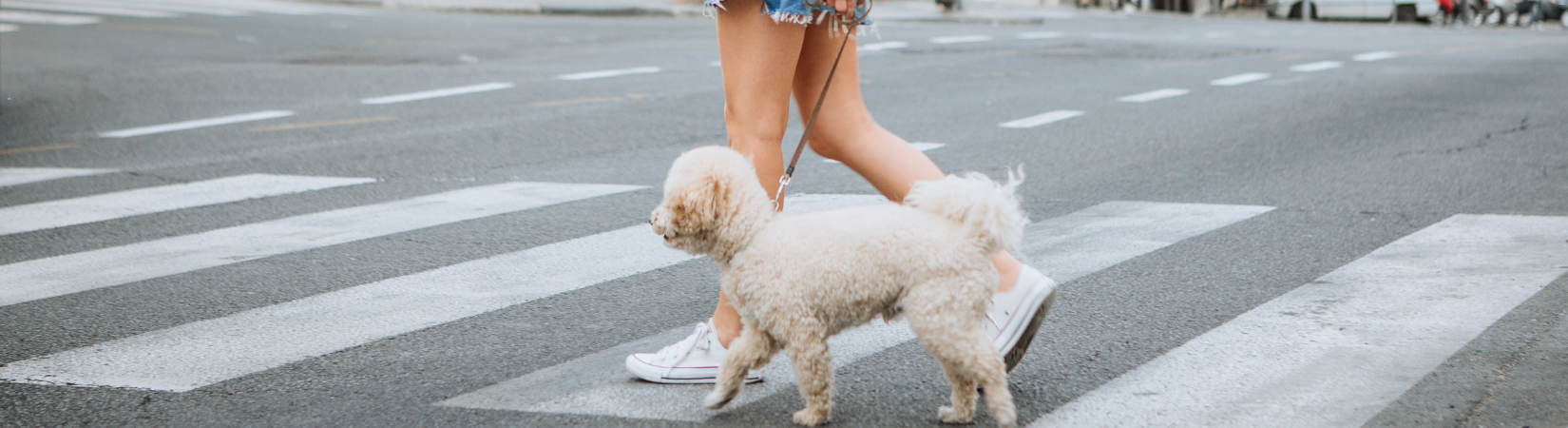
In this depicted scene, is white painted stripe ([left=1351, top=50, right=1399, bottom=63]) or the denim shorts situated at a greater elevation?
the denim shorts

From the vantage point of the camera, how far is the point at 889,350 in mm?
3445

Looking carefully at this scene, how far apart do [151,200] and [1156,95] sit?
7344 millimetres

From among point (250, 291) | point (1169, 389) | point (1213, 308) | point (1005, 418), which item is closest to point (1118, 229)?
point (1213, 308)

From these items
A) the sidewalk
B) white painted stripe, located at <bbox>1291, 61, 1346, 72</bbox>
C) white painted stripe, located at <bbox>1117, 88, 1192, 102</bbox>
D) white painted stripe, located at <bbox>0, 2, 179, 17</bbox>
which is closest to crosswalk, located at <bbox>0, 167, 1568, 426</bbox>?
white painted stripe, located at <bbox>1117, 88, 1192, 102</bbox>

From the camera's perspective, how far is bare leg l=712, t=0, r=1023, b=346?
3059mm

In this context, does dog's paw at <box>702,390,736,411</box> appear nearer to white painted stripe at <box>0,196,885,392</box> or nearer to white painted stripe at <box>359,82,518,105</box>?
white painted stripe at <box>0,196,885,392</box>

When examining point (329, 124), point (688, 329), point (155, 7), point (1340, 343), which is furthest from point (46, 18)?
point (1340, 343)

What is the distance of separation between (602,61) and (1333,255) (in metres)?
9.68

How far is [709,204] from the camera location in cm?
261

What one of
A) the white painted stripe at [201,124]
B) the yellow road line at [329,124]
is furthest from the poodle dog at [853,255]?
the white painted stripe at [201,124]

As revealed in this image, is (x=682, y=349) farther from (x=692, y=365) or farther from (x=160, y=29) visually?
(x=160, y=29)

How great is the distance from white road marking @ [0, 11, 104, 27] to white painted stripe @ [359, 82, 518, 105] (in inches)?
391

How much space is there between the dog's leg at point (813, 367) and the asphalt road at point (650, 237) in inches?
8.0

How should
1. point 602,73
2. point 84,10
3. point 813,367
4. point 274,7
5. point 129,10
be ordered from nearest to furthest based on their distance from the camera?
point 813,367 → point 602,73 → point 84,10 → point 129,10 → point 274,7
